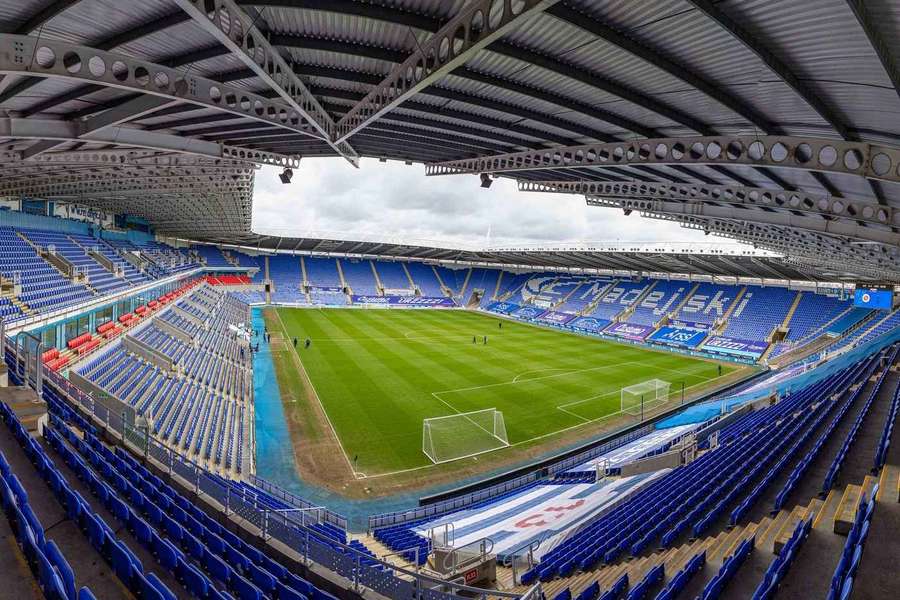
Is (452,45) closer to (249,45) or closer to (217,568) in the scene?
(249,45)

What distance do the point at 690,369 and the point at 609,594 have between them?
30.5m

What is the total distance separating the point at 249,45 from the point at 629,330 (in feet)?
145

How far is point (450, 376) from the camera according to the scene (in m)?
28.1

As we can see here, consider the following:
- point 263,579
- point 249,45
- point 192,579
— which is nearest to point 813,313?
point 249,45

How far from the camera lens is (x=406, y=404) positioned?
73.5 feet

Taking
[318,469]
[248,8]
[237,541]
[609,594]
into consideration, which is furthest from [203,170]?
[609,594]

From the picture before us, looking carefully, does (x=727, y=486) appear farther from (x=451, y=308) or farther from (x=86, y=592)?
(x=451, y=308)

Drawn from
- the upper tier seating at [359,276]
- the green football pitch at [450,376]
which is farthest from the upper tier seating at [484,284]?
the green football pitch at [450,376]

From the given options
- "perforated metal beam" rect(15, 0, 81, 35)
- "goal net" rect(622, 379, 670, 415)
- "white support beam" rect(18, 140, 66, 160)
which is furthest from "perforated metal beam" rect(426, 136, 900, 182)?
"goal net" rect(622, 379, 670, 415)

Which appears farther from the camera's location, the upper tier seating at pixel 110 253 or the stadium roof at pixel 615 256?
the stadium roof at pixel 615 256

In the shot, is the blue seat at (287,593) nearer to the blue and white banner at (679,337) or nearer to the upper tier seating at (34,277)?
the upper tier seating at (34,277)

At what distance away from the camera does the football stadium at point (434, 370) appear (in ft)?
18.3

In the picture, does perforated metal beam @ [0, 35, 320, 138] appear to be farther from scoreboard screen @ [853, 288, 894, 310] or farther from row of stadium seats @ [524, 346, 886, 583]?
scoreboard screen @ [853, 288, 894, 310]

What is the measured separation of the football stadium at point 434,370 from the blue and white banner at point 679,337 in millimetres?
13188
